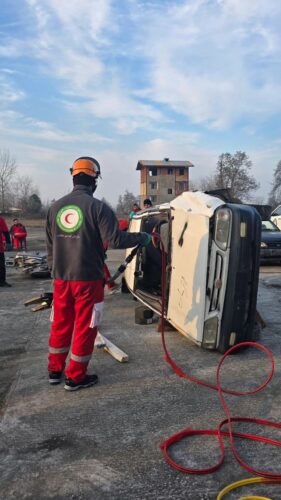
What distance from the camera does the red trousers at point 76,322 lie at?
3.52 meters

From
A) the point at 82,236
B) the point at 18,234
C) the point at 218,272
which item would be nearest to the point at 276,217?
the point at 18,234

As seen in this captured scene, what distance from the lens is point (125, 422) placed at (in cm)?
299

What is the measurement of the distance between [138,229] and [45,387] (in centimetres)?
340

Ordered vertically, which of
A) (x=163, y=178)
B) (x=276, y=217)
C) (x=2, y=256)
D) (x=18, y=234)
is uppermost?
(x=163, y=178)

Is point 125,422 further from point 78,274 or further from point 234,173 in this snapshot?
point 234,173

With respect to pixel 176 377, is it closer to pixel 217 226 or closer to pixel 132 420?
pixel 132 420

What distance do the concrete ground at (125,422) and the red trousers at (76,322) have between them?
0.24m

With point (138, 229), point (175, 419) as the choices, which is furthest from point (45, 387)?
point (138, 229)

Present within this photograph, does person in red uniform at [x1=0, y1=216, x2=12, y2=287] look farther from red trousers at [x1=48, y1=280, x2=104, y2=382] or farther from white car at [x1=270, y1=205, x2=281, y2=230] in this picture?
white car at [x1=270, y1=205, x2=281, y2=230]

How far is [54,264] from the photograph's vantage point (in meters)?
3.67

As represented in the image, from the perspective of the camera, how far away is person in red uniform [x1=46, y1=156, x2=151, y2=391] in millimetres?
3531

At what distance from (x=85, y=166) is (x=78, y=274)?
1042mm

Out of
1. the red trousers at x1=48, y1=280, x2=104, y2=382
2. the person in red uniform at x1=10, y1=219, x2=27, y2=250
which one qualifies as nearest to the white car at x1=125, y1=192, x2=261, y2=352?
the red trousers at x1=48, y1=280, x2=104, y2=382

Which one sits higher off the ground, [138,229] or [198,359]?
[138,229]
